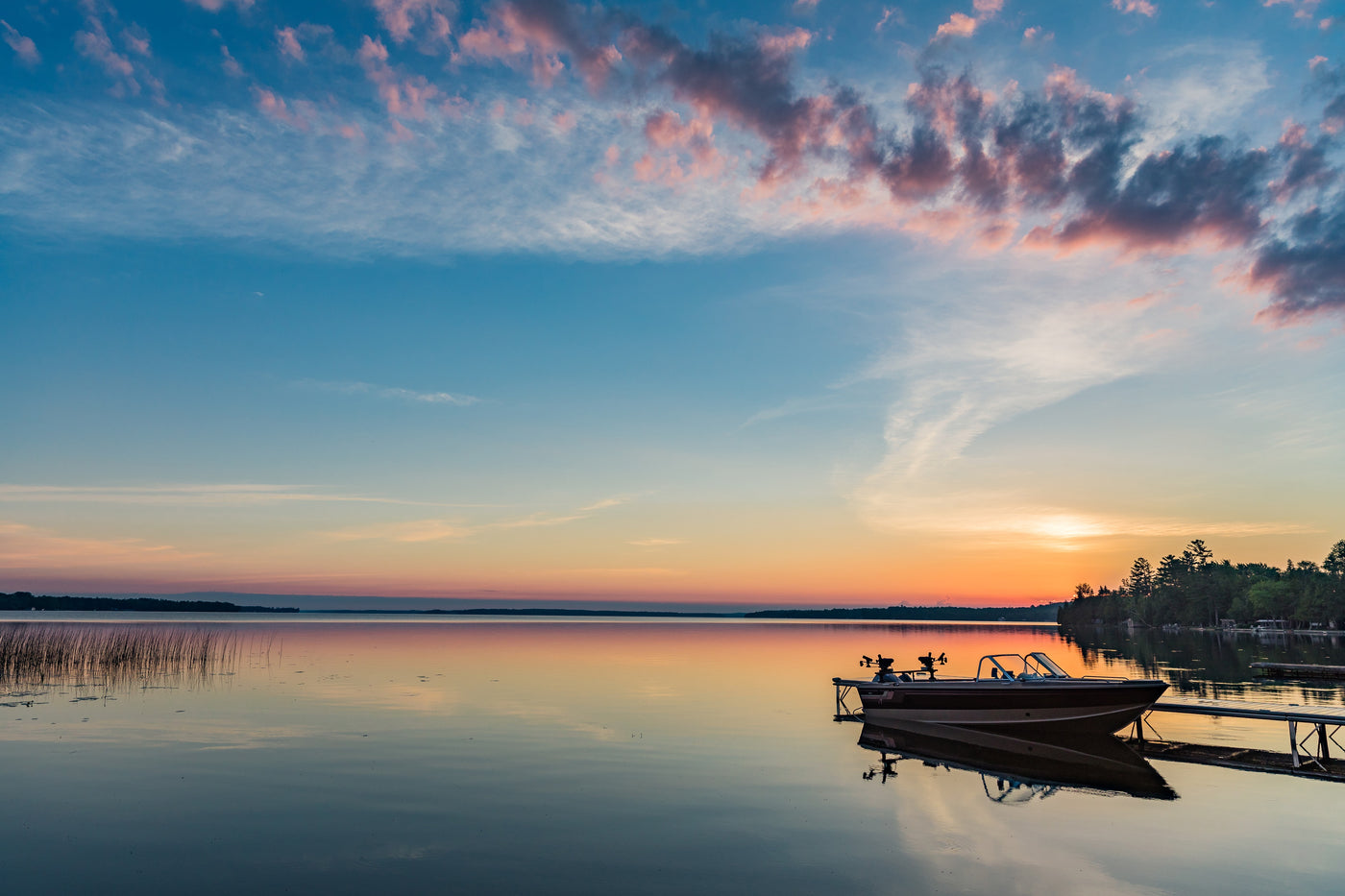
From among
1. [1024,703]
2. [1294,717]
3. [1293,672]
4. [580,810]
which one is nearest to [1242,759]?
[1294,717]

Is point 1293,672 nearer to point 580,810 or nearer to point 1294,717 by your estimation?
point 1294,717

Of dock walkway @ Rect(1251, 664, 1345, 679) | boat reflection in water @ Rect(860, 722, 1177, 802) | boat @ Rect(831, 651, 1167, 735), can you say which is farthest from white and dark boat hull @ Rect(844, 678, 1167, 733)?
dock walkway @ Rect(1251, 664, 1345, 679)

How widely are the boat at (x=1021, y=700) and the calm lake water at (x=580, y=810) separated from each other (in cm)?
251

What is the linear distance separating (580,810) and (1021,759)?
17.2 m

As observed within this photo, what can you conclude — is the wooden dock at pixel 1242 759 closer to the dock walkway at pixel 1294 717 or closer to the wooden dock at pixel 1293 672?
the dock walkway at pixel 1294 717

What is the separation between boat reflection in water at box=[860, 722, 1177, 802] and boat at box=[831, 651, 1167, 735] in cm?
56

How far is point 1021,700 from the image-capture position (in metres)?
31.9

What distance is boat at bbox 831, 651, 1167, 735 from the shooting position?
1201 inches

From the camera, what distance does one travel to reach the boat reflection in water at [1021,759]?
2403cm

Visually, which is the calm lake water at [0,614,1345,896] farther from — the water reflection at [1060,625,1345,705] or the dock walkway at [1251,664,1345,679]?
the dock walkway at [1251,664,1345,679]

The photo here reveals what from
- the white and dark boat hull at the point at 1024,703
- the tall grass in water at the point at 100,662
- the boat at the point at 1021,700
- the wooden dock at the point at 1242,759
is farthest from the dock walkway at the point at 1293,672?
the tall grass in water at the point at 100,662

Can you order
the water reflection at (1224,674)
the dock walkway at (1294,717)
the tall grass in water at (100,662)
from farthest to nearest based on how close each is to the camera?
the tall grass in water at (100,662)
the water reflection at (1224,674)
the dock walkway at (1294,717)

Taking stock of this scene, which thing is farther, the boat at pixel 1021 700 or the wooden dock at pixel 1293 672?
Answer: the wooden dock at pixel 1293 672

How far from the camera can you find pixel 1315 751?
29938 mm
